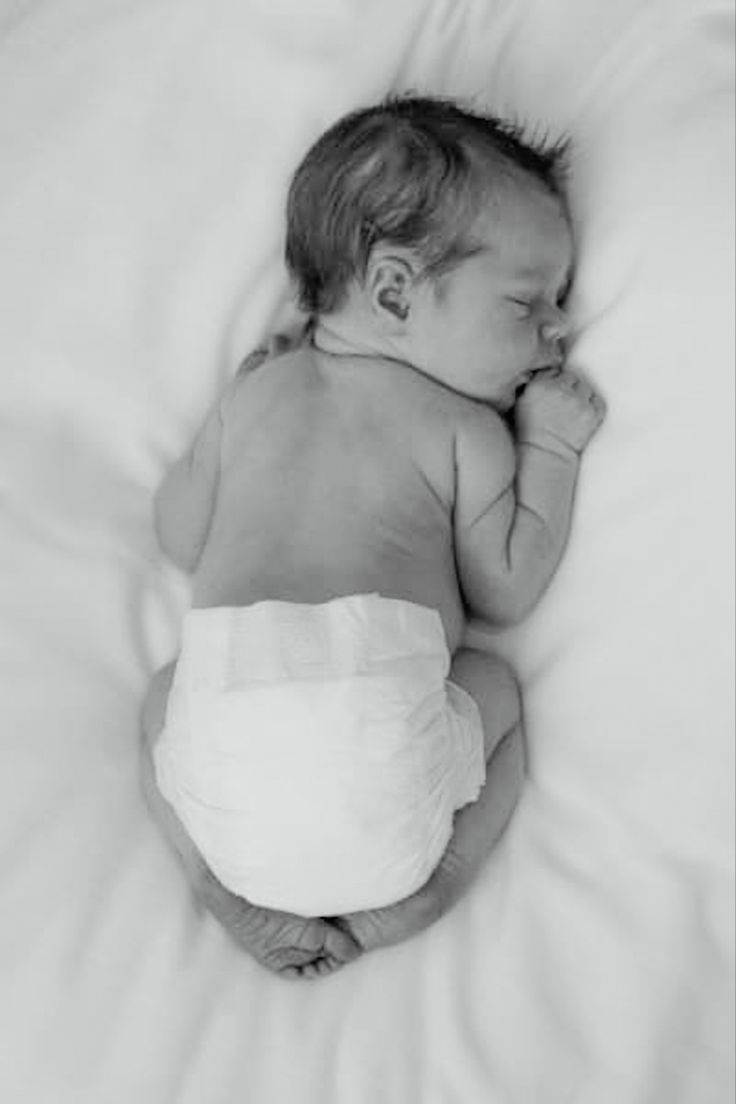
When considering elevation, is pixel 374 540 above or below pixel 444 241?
below

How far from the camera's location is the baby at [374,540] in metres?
1.21

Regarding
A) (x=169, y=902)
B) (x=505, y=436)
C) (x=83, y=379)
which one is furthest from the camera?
(x=83, y=379)

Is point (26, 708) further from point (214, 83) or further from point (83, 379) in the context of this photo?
point (214, 83)

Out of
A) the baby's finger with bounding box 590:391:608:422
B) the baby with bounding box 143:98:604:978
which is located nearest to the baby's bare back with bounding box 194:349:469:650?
the baby with bounding box 143:98:604:978

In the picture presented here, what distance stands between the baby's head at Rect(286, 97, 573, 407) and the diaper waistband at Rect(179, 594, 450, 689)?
28cm

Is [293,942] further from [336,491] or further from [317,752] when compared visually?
[336,491]

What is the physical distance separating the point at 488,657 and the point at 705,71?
563 millimetres

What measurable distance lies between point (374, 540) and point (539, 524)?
0.15 m

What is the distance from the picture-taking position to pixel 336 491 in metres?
1.37

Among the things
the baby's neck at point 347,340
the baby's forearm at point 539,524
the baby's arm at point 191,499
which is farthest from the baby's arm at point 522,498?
the baby's arm at point 191,499

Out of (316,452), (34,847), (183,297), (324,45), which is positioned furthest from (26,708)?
(324,45)

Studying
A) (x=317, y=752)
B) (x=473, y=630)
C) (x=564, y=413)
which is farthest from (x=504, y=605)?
(x=317, y=752)

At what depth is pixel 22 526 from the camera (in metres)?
1.48

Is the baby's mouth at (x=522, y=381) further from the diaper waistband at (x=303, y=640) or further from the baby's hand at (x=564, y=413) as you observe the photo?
the diaper waistband at (x=303, y=640)
